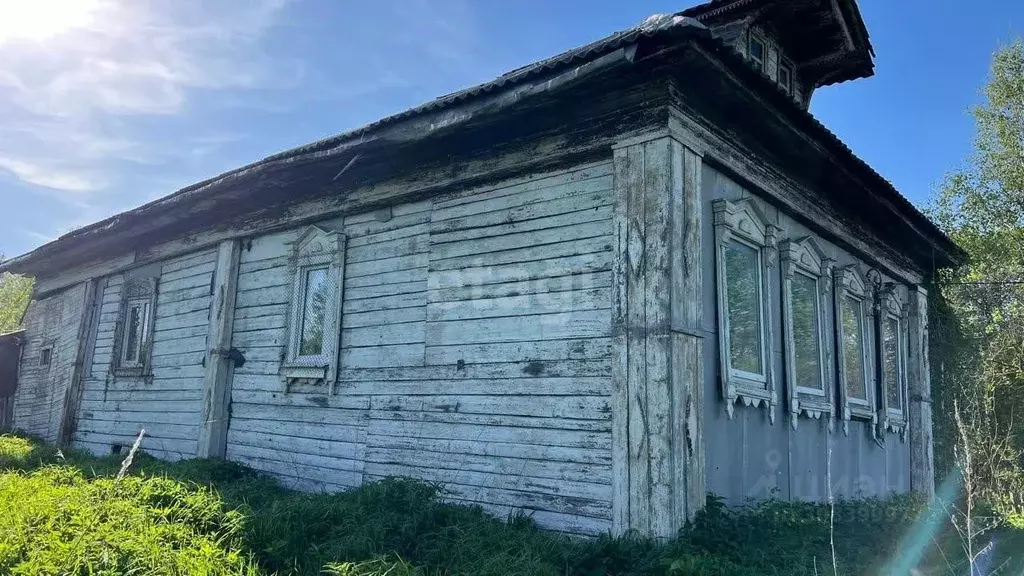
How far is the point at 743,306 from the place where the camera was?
648 cm

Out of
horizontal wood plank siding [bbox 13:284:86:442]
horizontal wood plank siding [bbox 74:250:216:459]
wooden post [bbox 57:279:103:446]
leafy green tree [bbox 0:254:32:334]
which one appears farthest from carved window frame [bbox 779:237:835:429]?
leafy green tree [bbox 0:254:32:334]

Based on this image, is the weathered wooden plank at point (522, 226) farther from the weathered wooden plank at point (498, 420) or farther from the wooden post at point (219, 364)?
the wooden post at point (219, 364)

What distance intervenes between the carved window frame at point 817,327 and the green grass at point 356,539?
3.66 ft

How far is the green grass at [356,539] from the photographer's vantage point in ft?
14.4

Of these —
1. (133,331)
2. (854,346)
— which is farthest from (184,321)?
(854,346)

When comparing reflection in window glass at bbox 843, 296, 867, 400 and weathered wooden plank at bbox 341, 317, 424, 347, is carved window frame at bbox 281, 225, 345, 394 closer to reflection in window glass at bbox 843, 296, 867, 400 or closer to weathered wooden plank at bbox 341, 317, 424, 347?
weathered wooden plank at bbox 341, 317, 424, 347

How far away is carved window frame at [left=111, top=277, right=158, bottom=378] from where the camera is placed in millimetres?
10141

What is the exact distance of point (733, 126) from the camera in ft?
20.7

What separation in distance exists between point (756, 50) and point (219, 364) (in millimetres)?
8229

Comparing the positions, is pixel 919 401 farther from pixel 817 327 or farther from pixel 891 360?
pixel 817 327

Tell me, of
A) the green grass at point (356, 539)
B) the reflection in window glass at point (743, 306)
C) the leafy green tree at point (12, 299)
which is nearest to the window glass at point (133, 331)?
the green grass at point (356, 539)

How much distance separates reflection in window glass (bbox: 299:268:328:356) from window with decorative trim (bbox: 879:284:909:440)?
6.63 m

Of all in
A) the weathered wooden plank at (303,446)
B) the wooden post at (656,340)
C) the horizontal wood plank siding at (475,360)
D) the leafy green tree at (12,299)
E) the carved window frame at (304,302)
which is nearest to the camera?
the wooden post at (656,340)

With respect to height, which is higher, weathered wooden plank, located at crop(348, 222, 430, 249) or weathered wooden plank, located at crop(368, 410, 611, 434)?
weathered wooden plank, located at crop(348, 222, 430, 249)
